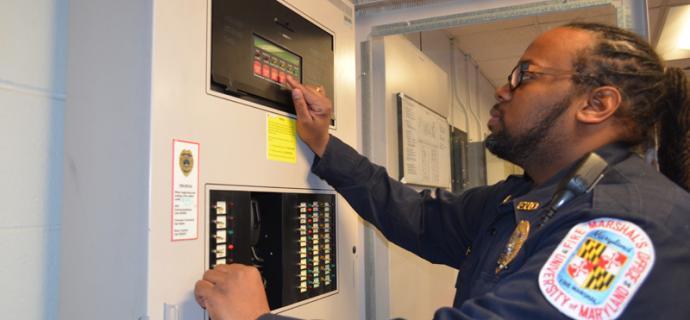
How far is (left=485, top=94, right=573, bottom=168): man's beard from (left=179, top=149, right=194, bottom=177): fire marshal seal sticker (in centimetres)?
71

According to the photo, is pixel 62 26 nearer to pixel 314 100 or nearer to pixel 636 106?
pixel 314 100

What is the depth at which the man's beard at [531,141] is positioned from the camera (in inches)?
43.2

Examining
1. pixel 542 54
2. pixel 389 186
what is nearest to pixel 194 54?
pixel 389 186

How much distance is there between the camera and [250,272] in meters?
0.88

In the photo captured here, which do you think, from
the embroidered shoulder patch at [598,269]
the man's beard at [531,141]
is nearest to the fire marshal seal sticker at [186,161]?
the embroidered shoulder patch at [598,269]

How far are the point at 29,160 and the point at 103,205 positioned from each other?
0.78ft

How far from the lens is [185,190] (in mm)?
836

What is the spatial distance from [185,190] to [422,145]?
1243mm

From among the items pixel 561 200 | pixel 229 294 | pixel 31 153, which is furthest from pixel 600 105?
pixel 31 153

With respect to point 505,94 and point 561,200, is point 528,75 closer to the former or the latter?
point 505,94

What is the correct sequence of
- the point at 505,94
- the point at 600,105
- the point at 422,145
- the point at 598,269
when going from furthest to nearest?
the point at 422,145
the point at 505,94
the point at 600,105
the point at 598,269

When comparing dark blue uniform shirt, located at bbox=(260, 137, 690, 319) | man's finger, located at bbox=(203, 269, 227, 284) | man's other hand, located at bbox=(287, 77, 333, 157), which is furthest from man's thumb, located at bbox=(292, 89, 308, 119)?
man's finger, located at bbox=(203, 269, 227, 284)

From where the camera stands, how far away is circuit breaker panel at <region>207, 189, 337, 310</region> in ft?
3.03

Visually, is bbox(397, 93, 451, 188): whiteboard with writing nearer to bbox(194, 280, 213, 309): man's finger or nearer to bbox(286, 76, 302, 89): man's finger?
bbox(286, 76, 302, 89): man's finger
